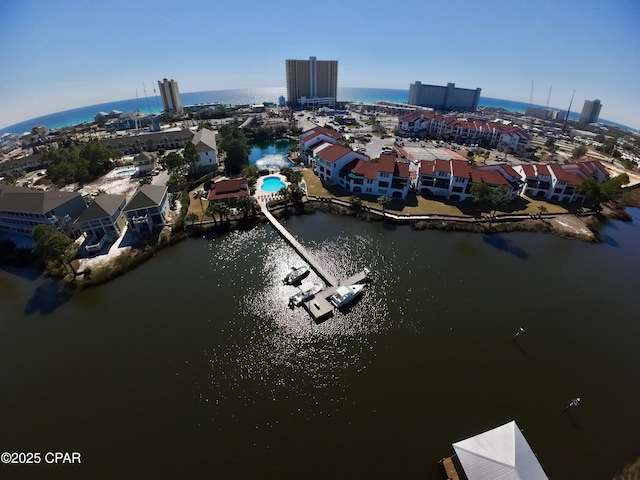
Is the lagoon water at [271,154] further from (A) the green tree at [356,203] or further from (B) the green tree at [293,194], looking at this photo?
(A) the green tree at [356,203]

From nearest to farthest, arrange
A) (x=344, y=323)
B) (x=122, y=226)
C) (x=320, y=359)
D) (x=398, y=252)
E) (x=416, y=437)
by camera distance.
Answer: (x=416, y=437)
(x=320, y=359)
(x=344, y=323)
(x=398, y=252)
(x=122, y=226)

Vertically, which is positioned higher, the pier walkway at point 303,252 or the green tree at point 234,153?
the green tree at point 234,153

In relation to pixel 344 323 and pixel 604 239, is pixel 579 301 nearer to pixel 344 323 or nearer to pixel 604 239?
pixel 604 239

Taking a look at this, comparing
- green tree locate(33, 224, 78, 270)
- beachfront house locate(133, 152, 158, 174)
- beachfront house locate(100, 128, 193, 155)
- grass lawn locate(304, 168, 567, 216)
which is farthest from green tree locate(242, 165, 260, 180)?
beachfront house locate(100, 128, 193, 155)

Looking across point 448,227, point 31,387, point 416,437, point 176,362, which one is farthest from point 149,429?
point 448,227

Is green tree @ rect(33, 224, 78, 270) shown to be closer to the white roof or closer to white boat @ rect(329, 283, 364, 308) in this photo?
white boat @ rect(329, 283, 364, 308)

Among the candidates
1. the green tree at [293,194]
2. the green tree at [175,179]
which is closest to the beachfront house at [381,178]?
the green tree at [293,194]
